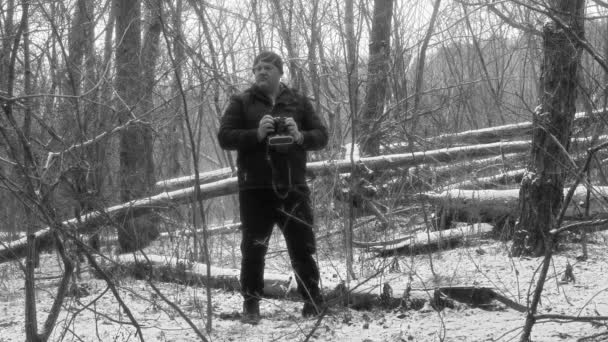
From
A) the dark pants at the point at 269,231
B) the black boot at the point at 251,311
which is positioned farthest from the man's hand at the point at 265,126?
the black boot at the point at 251,311

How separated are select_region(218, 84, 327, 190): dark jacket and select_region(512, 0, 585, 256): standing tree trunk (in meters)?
1.67

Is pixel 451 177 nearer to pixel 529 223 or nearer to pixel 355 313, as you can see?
pixel 529 223

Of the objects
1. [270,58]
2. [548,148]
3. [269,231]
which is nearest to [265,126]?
[270,58]

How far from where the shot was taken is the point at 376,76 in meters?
8.59

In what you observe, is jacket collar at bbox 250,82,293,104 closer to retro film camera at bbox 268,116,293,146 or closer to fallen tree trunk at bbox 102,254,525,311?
retro film camera at bbox 268,116,293,146

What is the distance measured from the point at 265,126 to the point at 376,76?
4575 millimetres

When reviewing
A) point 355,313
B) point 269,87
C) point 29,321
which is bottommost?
point 355,313

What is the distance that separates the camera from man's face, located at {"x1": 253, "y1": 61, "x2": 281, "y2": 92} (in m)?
4.43

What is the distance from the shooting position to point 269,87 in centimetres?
446

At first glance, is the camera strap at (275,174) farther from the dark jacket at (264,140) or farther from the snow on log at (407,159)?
the snow on log at (407,159)

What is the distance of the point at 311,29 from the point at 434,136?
2.62 m

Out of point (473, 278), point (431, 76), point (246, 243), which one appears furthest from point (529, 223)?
point (431, 76)

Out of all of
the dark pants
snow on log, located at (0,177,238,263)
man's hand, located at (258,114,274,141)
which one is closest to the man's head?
man's hand, located at (258,114,274,141)

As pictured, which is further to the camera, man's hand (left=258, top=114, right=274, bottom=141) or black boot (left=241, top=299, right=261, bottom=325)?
black boot (left=241, top=299, right=261, bottom=325)
